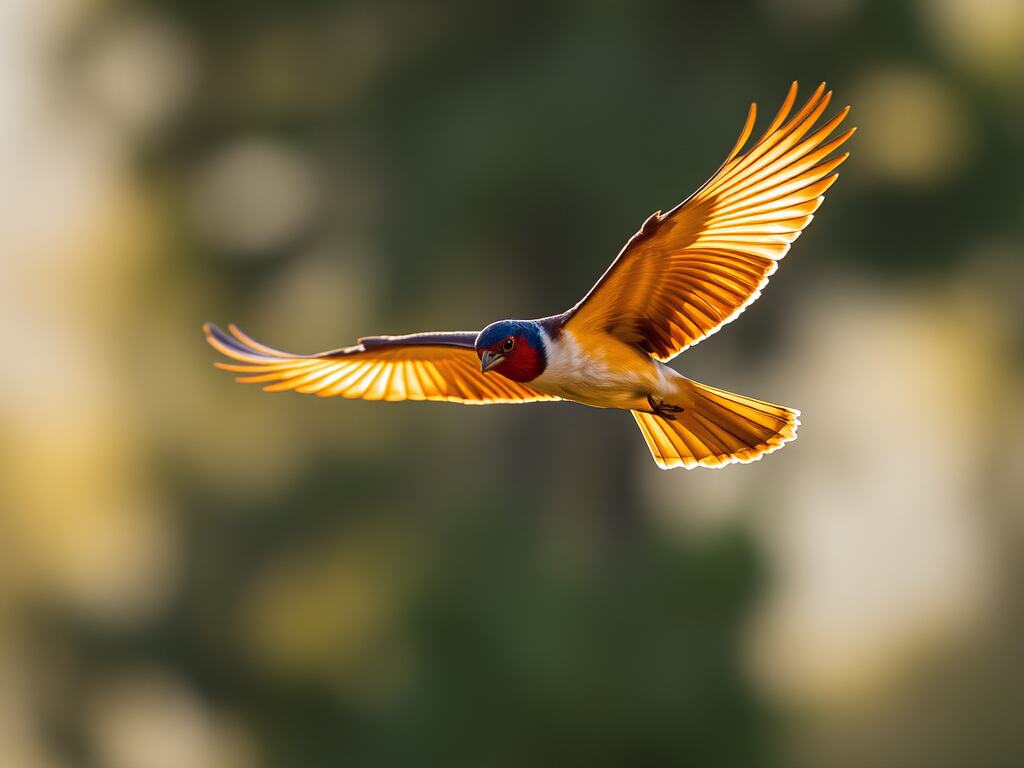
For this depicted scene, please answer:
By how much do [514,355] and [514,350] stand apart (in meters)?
0.02

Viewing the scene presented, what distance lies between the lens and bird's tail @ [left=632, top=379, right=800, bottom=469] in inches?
168

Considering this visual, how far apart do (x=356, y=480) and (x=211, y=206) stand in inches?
116

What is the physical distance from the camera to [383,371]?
4863 millimetres

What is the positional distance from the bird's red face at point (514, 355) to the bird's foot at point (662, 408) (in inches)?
14.4

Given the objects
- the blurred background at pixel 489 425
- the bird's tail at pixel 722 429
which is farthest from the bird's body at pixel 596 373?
the blurred background at pixel 489 425

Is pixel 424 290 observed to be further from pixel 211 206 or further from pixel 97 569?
pixel 97 569

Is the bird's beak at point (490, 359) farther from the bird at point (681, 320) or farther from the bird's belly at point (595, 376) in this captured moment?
the bird's belly at point (595, 376)

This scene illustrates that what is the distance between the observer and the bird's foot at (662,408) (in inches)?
161

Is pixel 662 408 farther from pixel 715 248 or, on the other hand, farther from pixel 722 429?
pixel 715 248

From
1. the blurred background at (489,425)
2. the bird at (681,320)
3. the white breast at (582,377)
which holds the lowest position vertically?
the white breast at (582,377)

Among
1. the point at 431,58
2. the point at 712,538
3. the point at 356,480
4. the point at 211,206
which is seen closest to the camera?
the point at 712,538

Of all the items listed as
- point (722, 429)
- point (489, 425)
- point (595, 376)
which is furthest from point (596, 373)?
point (489, 425)

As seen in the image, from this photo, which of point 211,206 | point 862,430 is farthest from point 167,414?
point 862,430

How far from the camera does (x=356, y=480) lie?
39.7 ft
